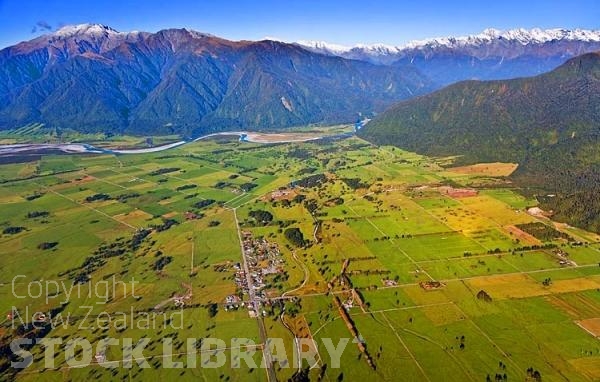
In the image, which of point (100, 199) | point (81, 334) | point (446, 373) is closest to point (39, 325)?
point (81, 334)

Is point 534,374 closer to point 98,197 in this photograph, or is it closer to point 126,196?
point 126,196

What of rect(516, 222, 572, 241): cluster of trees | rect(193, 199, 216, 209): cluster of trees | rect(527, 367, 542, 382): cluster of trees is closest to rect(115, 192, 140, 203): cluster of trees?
rect(193, 199, 216, 209): cluster of trees

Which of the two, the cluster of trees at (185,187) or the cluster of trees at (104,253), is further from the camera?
the cluster of trees at (185,187)

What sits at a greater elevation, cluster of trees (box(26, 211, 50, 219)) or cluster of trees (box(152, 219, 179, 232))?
cluster of trees (box(26, 211, 50, 219))

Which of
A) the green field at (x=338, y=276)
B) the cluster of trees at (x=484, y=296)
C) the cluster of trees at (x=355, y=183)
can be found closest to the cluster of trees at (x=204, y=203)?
the green field at (x=338, y=276)

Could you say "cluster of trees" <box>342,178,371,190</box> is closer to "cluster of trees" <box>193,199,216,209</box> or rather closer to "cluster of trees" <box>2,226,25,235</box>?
"cluster of trees" <box>193,199,216,209</box>

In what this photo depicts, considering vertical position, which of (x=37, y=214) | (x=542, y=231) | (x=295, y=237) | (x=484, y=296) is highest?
(x=37, y=214)

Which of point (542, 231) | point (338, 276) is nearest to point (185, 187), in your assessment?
point (338, 276)

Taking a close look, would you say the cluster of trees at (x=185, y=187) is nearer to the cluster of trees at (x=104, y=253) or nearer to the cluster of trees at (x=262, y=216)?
the cluster of trees at (x=262, y=216)

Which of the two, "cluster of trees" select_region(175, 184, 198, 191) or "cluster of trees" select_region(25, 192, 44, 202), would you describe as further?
"cluster of trees" select_region(175, 184, 198, 191)

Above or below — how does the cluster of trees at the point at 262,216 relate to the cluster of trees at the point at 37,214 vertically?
below

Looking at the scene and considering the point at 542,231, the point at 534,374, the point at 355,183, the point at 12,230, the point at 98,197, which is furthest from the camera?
the point at 355,183
